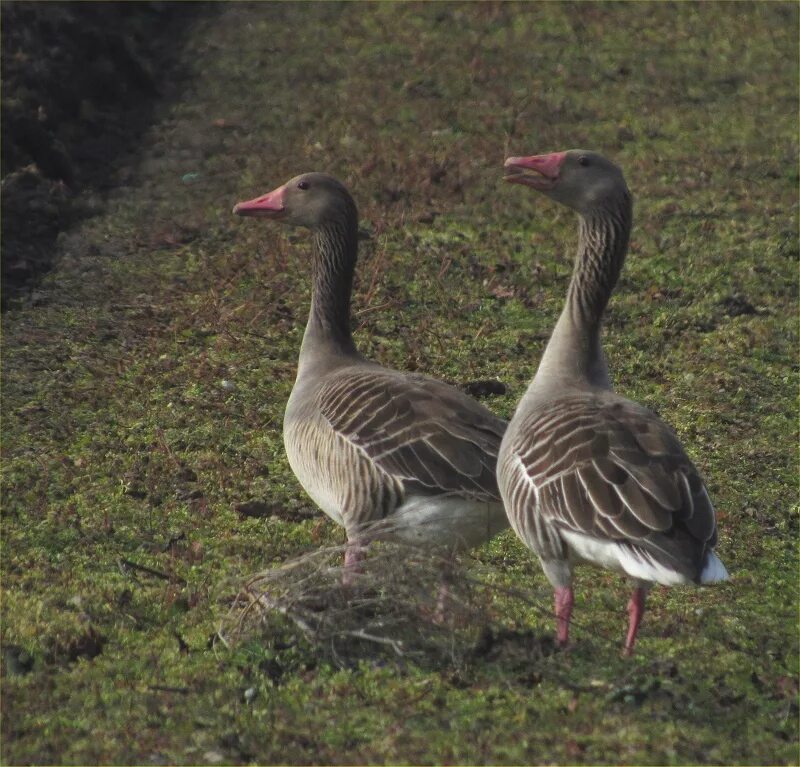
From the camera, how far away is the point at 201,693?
5.13m

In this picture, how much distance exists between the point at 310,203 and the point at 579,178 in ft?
5.60

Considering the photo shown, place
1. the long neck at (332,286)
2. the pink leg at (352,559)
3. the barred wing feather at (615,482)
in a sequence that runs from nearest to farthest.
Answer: the barred wing feather at (615,482), the pink leg at (352,559), the long neck at (332,286)

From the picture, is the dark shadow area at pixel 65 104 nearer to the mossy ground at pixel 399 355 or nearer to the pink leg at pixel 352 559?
the mossy ground at pixel 399 355

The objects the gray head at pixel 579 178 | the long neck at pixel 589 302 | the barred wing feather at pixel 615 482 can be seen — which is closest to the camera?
the barred wing feather at pixel 615 482

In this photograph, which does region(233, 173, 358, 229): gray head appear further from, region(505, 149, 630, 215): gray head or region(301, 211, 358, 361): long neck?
region(505, 149, 630, 215): gray head

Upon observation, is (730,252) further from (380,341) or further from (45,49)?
(45,49)

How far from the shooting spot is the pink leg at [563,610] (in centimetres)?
534

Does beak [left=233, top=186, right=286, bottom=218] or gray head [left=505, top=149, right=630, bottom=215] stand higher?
gray head [left=505, top=149, right=630, bottom=215]

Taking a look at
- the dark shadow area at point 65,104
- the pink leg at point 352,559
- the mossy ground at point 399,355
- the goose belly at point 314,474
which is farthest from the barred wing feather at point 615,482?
the dark shadow area at point 65,104

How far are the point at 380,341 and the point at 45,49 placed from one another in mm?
5304

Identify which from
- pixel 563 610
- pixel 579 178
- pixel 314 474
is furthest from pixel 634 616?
pixel 579 178

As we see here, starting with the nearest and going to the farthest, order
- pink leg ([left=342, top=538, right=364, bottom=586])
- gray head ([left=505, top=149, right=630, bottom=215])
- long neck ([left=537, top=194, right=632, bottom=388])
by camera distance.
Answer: pink leg ([left=342, top=538, right=364, bottom=586]) < long neck ([left=537, top=194, right=632, bottom=388]) < gray head ([left=505, top=149, right=630, bottom=215])

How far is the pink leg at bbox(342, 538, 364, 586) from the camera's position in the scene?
5.45m

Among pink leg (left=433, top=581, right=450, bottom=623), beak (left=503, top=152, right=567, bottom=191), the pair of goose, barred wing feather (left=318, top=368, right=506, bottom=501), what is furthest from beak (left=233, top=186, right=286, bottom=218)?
pink leg (left=433, top=581, right=450, bottom=623)
